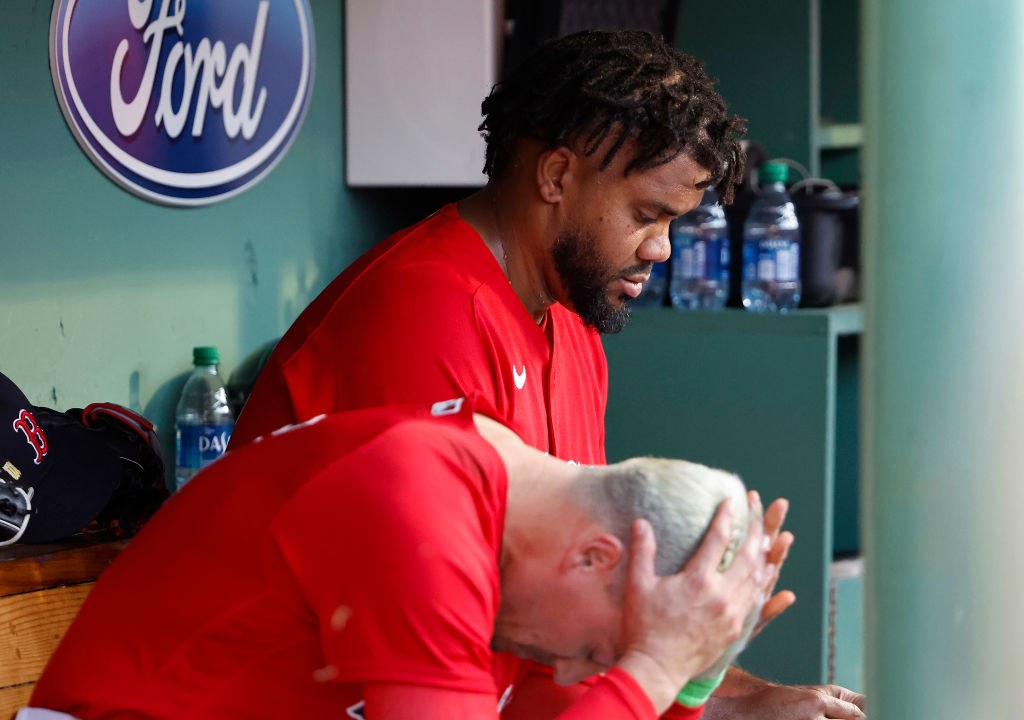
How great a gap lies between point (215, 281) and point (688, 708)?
1779mm

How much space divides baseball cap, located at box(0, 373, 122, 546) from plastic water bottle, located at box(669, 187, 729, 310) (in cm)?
152

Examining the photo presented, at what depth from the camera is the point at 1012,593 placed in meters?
0.73

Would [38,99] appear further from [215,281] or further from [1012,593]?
[1012,593]

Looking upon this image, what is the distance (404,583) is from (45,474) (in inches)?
40.5

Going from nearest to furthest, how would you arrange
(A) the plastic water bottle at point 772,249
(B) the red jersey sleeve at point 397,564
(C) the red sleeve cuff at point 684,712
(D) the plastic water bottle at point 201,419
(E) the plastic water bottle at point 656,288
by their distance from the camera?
(B) the red jersey sleeve at point 397,564 → (C) the red sleeve cuff at point 684,712 → (D) the plastic water bottle at point 201,419 → (A) the plastic water bottle at point 772,249 → (E) the plastic water bottle at point 656,288

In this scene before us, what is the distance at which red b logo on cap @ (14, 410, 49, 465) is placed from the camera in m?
1.75

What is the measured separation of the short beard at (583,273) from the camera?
1607 mm

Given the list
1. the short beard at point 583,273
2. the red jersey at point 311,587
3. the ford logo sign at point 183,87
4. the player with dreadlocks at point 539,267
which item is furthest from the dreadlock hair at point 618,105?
the ford logo sign at point 183,87

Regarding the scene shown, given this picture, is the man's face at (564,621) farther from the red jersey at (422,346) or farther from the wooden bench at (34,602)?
the wooden bench at (34,602)

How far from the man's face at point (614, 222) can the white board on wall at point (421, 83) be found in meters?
1.34

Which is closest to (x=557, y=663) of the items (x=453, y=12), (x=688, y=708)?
(x=688, y=708)

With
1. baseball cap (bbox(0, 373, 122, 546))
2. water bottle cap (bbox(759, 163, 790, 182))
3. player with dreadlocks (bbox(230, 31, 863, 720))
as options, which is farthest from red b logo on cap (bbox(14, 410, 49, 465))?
water bottle cap (bbox(759, 163, 790, 182))

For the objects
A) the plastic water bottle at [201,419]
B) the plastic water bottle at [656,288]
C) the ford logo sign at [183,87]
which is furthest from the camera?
the plastic water bottle at [656,288]

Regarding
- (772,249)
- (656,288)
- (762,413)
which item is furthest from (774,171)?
(762,413)
